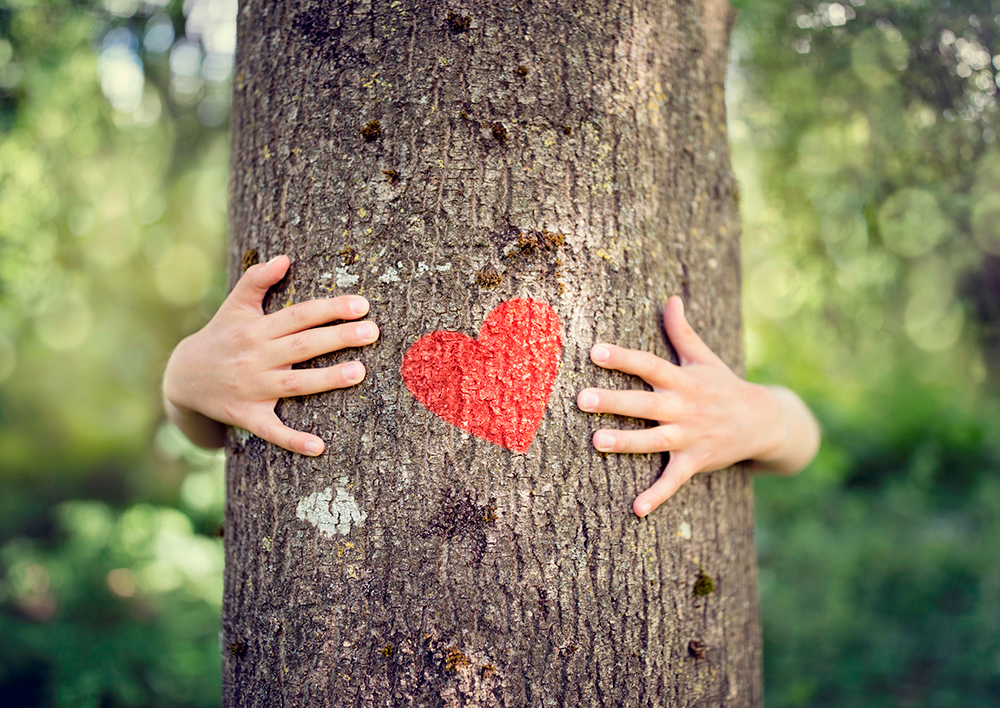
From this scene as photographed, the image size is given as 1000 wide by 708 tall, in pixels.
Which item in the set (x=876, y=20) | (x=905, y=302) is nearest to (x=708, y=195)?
(x=876, y=20)

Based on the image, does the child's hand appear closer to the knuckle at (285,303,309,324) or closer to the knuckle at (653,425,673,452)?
the knuckle at (285,303,309,324)

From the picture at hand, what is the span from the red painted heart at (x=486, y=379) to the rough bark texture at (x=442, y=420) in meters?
0.02

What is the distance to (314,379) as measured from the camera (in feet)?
3.74

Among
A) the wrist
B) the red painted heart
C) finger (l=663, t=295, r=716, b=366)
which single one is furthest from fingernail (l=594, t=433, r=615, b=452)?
the wrist

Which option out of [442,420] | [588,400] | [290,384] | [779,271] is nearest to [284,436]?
[290,384]

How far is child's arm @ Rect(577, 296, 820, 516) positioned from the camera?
45.9 inches

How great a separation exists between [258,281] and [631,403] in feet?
2.67

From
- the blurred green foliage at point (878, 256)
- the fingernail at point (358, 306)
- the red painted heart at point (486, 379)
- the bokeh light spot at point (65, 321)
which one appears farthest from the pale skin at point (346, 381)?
the bokeh light spot at point (65, 321)

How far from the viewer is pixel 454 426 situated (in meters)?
1.12

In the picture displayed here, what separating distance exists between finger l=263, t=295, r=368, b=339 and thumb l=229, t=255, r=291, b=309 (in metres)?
0.08

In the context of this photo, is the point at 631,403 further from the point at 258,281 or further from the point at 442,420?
the point at 258,281

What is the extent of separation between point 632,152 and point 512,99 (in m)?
0.29

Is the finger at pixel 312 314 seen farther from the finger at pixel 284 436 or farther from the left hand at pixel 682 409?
the left hand at pixel 682 409

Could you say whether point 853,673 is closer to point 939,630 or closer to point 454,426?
point 939,630
